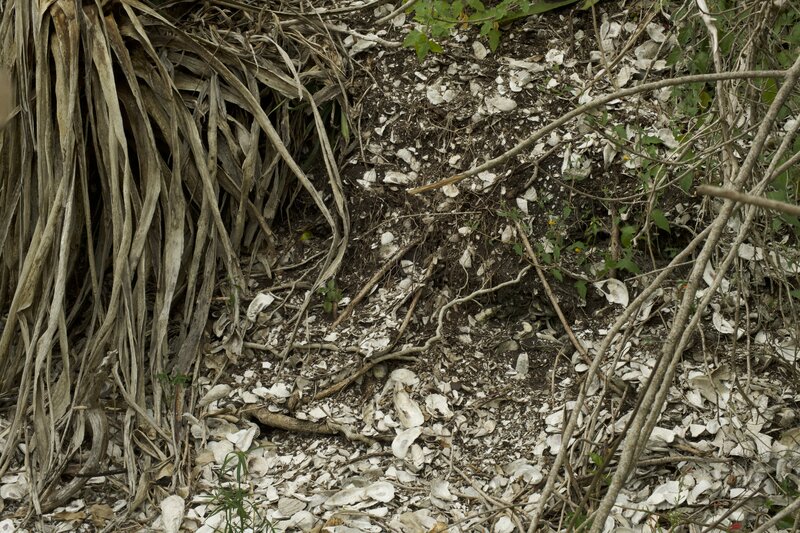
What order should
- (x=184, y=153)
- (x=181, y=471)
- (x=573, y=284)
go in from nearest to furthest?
(x=181, y=471)
(x=573, y=284)
(x=184, y=153)

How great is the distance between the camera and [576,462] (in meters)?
2.12

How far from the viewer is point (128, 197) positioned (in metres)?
2.48

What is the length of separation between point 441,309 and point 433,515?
590 millimetres

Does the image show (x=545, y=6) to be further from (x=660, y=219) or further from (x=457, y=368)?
(x=457, y=368)

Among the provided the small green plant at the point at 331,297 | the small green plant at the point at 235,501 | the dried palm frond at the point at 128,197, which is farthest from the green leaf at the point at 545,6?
the small green plant at the point at 235,501

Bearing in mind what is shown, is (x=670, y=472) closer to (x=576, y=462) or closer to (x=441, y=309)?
(x=576, y=462)

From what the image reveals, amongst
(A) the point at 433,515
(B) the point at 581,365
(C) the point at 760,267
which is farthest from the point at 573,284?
(A) the point at 433,515

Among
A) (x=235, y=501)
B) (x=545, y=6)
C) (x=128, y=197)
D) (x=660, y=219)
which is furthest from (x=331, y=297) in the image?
(x=545, y=6)

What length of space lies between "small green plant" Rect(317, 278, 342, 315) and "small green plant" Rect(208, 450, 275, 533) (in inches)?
19.1

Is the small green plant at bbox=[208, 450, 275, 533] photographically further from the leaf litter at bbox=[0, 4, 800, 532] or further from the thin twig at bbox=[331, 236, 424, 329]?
the thin twig at bbox=[331, 236, 424, 329]

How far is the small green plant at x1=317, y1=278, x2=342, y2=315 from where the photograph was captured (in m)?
2.61

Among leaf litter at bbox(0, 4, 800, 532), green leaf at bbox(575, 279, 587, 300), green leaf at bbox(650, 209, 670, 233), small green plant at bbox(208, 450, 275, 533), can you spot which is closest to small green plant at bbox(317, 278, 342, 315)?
leaf litter at bbox(0, 4, 800, 532)

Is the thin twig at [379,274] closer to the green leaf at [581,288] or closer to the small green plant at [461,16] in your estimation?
the green leaf at [581,288]

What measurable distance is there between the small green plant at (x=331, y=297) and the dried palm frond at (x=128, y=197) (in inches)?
1.2
